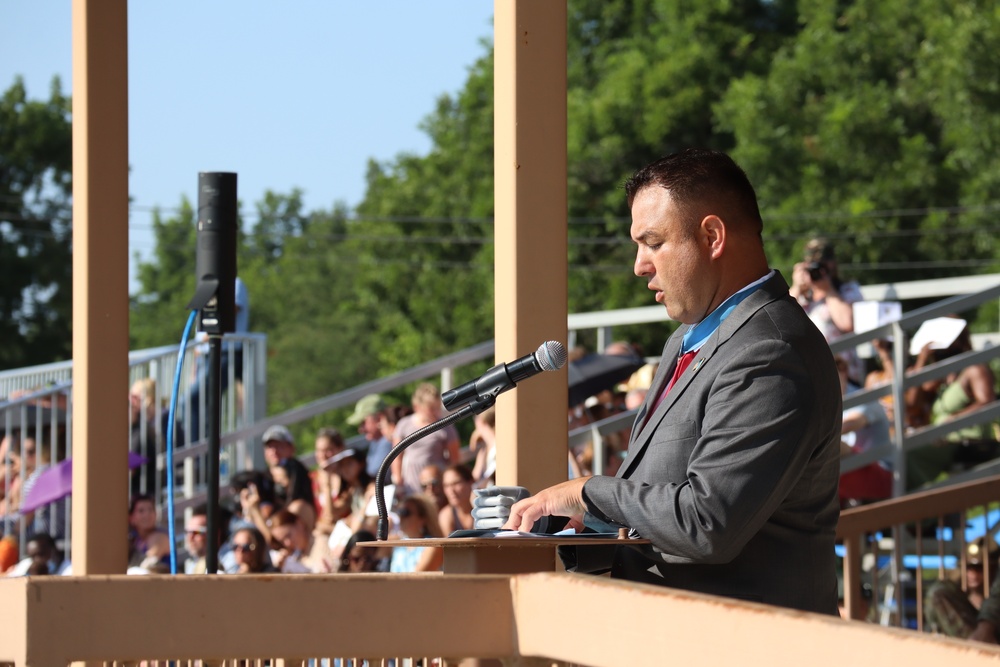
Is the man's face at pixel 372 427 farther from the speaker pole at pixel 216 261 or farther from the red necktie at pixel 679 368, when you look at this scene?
the red necktie at pixel 679 368

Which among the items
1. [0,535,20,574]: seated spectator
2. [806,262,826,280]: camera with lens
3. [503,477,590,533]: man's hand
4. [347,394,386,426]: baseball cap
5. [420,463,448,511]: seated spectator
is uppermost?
[806,262,826,280]: camera with lens

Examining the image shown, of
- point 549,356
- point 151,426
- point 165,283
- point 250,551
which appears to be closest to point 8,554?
point 151,426

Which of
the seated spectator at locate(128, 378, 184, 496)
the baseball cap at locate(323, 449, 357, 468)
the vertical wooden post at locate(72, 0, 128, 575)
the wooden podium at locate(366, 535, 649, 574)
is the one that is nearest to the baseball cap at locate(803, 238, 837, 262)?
the baseball cap at locate(323, 449, 357, 468)

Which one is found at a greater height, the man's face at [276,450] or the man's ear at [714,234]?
the man's ear at [714,234]

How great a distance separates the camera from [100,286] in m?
3.39

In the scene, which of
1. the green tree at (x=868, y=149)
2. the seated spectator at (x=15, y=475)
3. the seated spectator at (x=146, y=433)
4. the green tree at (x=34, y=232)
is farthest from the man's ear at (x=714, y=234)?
the green tree at (x=34, y=232)

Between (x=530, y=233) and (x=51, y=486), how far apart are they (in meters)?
6.42

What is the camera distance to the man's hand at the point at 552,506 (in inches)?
98.7

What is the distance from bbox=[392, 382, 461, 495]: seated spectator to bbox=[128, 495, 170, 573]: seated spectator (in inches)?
55.6

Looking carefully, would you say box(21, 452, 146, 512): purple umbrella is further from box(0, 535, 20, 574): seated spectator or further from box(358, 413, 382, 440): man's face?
box(358, 413, 382, 440): man's face

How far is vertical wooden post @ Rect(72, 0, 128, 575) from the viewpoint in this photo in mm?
3377

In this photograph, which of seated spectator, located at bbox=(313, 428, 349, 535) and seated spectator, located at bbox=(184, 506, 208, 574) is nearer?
seated spectator, located at bbox=(184, 506, 208, 574)

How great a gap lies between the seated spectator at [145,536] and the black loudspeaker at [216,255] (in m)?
3.16

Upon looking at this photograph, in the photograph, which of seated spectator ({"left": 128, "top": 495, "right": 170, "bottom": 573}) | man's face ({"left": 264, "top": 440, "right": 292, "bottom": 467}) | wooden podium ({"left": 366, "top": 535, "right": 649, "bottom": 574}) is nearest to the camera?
wooden podium ({"left": 366, "top": 535, "right": 649, "bottom": 574})
